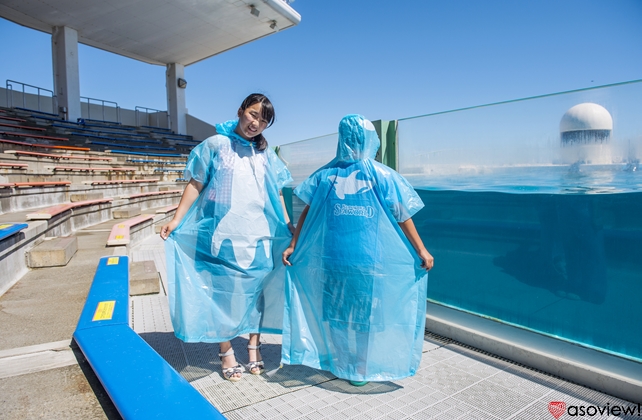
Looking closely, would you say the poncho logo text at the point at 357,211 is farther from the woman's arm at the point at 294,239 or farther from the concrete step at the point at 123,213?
the concrete step at the point at 123,213

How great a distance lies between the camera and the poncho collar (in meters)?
2.31

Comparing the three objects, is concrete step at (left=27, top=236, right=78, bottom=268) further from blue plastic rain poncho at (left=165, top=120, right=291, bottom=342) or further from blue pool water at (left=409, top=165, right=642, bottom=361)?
blue pool water at (left=409, top=165, right=642, bottom=361)

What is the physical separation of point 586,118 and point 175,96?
2497 cm

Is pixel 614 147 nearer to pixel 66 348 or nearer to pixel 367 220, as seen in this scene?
pixel 367 220

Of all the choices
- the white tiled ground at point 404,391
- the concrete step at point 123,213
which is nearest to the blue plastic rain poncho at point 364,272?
the white tiled ground at point 404,391

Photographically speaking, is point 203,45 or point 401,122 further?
point 203,45

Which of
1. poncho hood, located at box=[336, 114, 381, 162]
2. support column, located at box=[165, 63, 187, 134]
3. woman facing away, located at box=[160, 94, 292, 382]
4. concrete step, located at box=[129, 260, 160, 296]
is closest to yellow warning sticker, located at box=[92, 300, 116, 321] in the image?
woman facing away, located at box=[160, 94, 292, 382]

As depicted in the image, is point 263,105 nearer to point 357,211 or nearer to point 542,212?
point 357,211

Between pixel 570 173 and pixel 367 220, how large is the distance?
3.97 ft

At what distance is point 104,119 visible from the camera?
871 inches

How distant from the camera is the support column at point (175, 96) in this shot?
24.1m

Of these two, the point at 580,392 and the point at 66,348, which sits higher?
the point at 66,348

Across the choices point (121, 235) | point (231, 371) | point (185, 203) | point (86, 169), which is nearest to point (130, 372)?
point (231, 371)

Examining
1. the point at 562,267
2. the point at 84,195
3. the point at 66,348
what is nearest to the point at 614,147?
the point at 562,267
